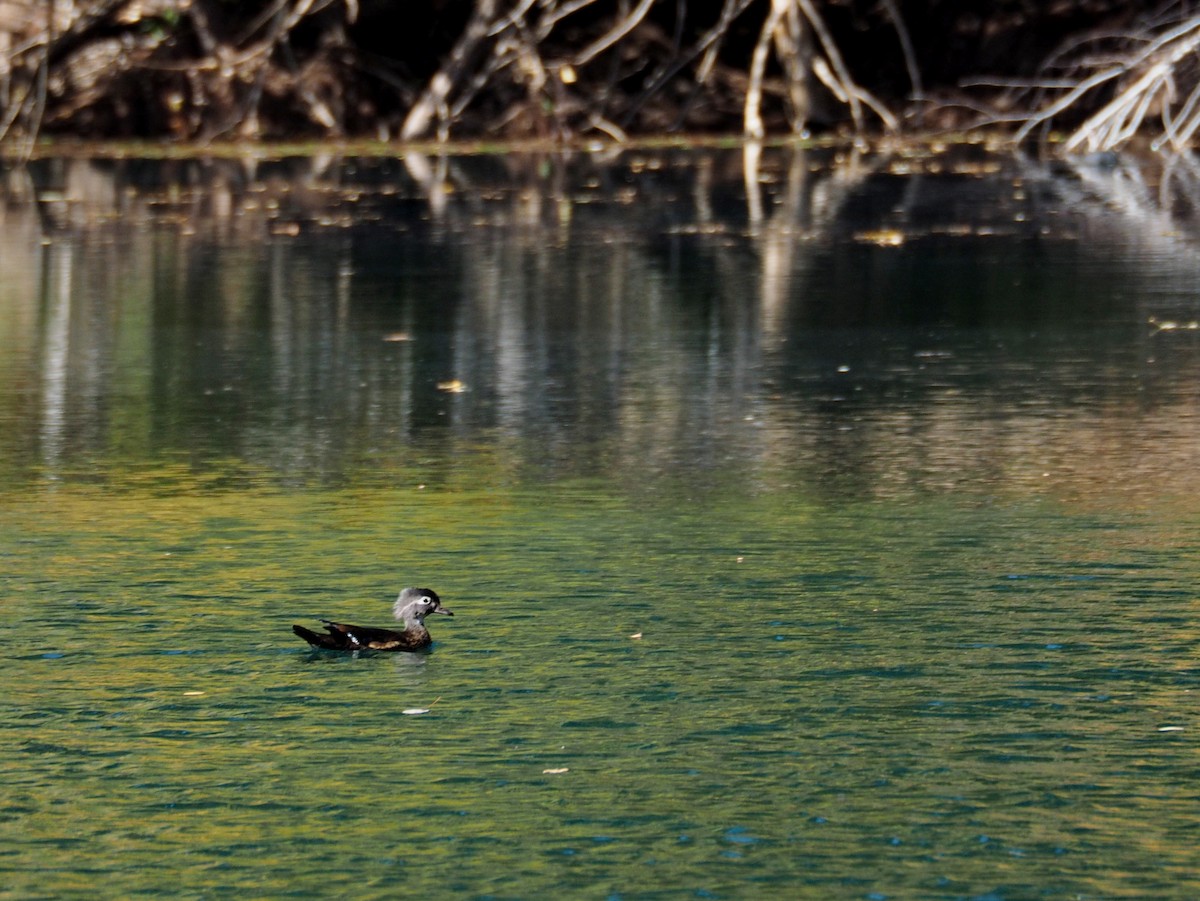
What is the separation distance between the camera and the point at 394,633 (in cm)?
577

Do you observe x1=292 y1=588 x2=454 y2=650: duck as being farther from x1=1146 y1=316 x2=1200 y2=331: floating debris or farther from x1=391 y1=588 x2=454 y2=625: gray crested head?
x1=1146 y1=316 x2=1200 y2=331: floating debris

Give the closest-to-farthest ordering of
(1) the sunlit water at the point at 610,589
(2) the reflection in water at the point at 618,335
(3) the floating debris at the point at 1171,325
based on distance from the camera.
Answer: (1) the sunlit water at the point at 610,589 → (2) the reflection in water at the point at 618,335 → (3) the floating debris at the point at 1171,325

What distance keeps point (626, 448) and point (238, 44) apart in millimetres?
23419

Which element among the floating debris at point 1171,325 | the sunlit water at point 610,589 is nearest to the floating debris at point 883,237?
the sunlit water at point 610,589

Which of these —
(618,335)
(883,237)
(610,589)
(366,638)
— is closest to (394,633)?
(366,638)

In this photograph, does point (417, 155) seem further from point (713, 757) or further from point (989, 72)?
point (713, 757)

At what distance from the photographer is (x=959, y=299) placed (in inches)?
497

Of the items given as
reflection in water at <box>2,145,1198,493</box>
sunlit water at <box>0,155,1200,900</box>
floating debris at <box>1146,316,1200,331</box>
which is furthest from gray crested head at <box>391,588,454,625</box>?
floating debris at <box>1146,316,1200,331</box>

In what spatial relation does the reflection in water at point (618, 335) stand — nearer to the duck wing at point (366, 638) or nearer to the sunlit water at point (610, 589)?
the sunlit water at point (610, 589)

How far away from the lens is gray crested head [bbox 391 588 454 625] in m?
5.81

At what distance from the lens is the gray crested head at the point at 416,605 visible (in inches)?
229

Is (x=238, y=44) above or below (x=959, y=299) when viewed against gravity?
above

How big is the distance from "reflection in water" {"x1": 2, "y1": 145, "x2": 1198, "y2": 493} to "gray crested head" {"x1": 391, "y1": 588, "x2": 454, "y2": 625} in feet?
6.90

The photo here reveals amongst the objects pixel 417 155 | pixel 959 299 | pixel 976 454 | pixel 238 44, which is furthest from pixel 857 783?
pixel 238 44
